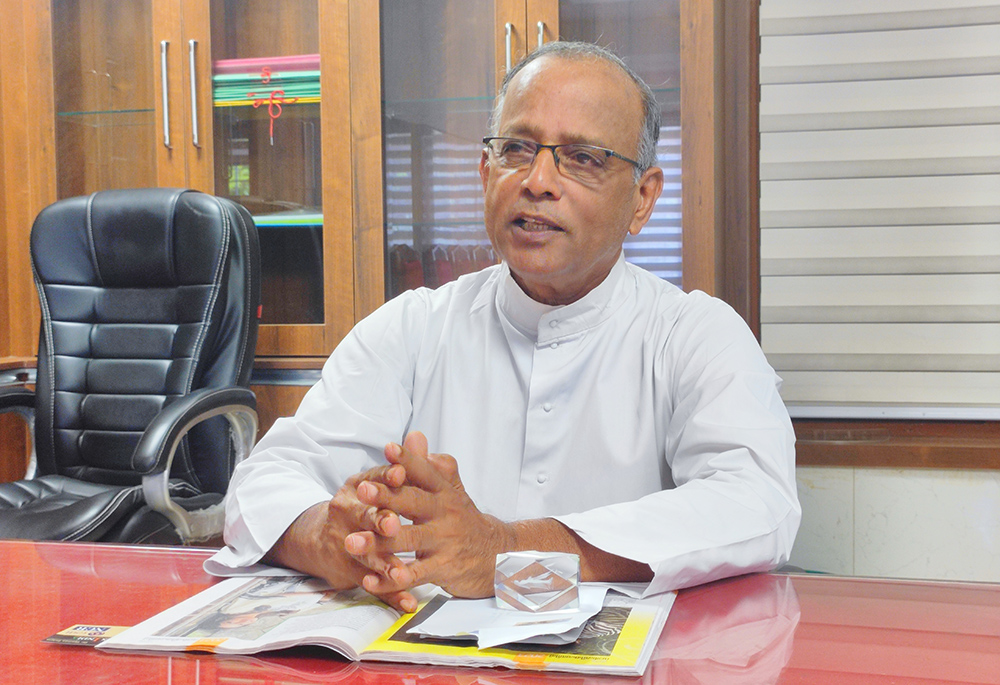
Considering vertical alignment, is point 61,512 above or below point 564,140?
below

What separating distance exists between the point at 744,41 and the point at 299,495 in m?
1.63

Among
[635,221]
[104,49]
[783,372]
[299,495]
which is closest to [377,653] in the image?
[299,495]

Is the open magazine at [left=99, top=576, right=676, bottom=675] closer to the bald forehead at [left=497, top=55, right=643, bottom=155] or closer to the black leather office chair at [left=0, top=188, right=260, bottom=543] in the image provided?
the bald forehead at [left=497, top=55, right=643, bottom=155]

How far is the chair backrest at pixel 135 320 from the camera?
233cm

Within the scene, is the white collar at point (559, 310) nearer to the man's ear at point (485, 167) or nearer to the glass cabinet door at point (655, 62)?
the man's ear at point (485, 167)

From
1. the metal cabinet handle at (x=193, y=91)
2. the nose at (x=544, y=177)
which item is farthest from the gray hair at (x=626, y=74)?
the metal cabinet handle at (x=193, y=91)

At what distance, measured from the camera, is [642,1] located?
7.67 feet

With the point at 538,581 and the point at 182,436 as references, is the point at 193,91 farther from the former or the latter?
the point at 538,581

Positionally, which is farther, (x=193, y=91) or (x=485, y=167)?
(x=193, y=91)

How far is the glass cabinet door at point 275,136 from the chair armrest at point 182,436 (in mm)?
468

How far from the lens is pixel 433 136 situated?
2.57 meters

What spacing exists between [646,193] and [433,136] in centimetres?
120

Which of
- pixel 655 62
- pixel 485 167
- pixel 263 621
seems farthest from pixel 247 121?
pixel 263 621

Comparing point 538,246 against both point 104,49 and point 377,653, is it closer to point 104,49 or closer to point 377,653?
point 377,653
